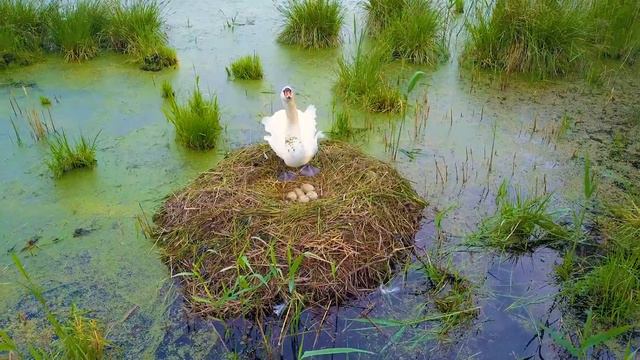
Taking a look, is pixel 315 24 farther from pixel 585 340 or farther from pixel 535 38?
pixel 585 340

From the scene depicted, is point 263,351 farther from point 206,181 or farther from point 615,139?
point 615,139

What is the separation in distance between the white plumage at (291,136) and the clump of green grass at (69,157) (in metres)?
→ 1.07

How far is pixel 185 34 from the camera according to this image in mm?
5113

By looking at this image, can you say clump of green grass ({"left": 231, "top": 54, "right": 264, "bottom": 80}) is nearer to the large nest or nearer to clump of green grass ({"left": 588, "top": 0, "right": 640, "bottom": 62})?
the large nest

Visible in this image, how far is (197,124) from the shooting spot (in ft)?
11.3

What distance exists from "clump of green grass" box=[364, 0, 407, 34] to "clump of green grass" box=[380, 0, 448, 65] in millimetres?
248

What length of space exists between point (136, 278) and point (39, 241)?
578 millimetres

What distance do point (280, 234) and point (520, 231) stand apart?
3.66 feet

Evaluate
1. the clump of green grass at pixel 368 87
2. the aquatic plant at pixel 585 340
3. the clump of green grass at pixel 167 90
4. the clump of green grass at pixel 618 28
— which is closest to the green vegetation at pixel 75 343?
the aquatic plant at pixel 585 340

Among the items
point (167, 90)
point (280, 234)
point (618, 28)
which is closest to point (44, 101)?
point (167, 90)

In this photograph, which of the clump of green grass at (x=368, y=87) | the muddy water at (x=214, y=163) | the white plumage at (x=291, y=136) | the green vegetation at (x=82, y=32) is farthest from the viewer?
the green vegetation at (x=82, y=32)

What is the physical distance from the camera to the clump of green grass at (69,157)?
3254 millimetres

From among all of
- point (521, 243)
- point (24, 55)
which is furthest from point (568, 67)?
point (24, 55)

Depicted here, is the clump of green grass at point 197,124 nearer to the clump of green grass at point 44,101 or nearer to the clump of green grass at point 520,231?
the clump of green grass at point 44,101
